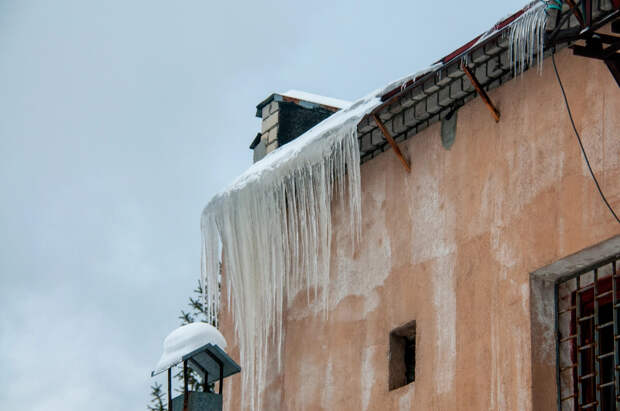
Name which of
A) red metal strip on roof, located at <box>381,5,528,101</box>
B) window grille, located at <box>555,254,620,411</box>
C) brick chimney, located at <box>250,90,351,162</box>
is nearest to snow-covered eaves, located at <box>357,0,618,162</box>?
red metal strip on roof, located at <box>381,5,528,101</box>

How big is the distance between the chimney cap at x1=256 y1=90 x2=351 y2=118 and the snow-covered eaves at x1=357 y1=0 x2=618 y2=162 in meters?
3.00

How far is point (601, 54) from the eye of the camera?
7.38 meters

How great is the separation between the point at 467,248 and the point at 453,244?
0.60 feet

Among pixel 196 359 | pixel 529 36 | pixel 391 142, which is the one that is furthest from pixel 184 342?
pixel 529 36

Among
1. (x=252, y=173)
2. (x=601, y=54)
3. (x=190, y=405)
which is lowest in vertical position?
(x=190, y=405)

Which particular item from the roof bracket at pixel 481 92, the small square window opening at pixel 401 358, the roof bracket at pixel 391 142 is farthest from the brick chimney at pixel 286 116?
the roof bracket at pixel 481 92

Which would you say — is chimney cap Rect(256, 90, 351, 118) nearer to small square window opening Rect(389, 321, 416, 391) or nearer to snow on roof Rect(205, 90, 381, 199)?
snow on roof Rect(205, 90, 381, 199)

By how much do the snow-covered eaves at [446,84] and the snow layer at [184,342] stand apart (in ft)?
7.39

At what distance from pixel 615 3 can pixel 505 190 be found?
1748 millimetres

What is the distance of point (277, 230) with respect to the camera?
38.4ft

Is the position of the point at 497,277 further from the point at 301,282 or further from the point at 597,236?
the point at 301,282

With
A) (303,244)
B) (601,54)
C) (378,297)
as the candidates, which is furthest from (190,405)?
(601,54)

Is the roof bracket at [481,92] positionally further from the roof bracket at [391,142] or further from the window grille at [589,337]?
the window grille at [589,337]

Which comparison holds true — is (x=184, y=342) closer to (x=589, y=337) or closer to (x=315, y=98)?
(x=589, y=337)
